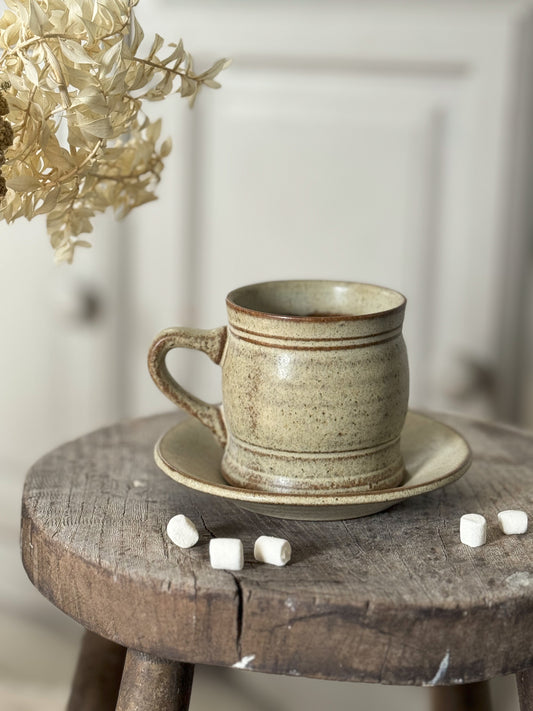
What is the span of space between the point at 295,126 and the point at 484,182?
285mm

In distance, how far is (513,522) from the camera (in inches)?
26.0

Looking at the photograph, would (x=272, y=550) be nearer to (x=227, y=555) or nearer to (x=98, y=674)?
(x=227, y=555)

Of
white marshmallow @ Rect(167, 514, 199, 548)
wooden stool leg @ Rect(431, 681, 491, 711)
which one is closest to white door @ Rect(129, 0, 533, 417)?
wooden stool leg @ Rect(431, 681, 491, 711)

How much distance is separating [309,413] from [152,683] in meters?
0.22

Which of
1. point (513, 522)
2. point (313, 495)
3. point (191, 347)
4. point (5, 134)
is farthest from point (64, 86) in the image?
point (513, 522)

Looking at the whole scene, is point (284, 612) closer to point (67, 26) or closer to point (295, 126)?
point (67, 26)

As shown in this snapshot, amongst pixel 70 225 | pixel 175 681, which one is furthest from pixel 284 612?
pixel 70 225

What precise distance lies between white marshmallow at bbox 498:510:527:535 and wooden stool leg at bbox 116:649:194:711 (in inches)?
9.8

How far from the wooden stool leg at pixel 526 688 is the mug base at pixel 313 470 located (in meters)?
0.16

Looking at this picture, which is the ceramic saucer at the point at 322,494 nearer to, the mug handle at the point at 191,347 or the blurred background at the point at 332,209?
the mug handle at the point at 191,347

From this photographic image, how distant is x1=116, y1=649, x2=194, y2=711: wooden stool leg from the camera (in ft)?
2.05

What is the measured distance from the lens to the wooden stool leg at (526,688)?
0.64m

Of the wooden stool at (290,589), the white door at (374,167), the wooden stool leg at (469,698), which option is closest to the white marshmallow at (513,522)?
the wooden stool at (290,589)

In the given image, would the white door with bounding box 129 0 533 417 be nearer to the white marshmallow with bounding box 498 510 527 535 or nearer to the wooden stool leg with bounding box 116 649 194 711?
the white marshmallow with bounding box 498 510 527 535
